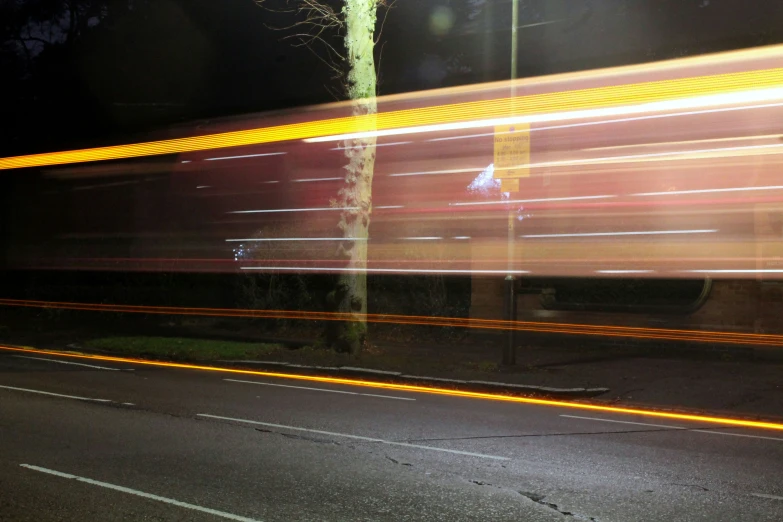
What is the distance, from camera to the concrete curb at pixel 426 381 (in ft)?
38.7

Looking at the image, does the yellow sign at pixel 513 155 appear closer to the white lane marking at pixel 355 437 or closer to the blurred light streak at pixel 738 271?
the blurred light streak at pixel 738 271

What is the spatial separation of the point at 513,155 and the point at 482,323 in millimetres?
5354

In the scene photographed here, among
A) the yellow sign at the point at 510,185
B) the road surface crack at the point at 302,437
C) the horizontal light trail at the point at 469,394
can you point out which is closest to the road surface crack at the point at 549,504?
the road surface crack at the point at 302,437

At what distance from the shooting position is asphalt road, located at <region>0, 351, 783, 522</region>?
571 centimetres

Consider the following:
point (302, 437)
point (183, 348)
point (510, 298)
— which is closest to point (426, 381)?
point (510, 298)

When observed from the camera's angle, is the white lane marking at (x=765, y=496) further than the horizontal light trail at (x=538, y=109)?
No

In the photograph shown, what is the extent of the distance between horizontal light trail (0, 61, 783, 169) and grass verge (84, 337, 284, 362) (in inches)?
181

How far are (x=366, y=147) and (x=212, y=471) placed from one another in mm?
9575

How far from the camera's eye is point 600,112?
13172 mm

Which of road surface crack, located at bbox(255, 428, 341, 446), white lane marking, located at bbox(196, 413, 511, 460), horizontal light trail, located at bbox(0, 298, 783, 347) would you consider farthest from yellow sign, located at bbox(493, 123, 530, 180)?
road surface crack, located at bbox(255, 428, 341, 446)

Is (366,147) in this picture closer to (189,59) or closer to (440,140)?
(440,140)

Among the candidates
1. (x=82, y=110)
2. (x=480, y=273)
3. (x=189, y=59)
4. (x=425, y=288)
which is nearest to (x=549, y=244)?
(x=480, y=273)

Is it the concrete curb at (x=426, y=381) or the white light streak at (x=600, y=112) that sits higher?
the white light streak at (x=600, y=112)

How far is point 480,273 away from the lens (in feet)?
55.7
